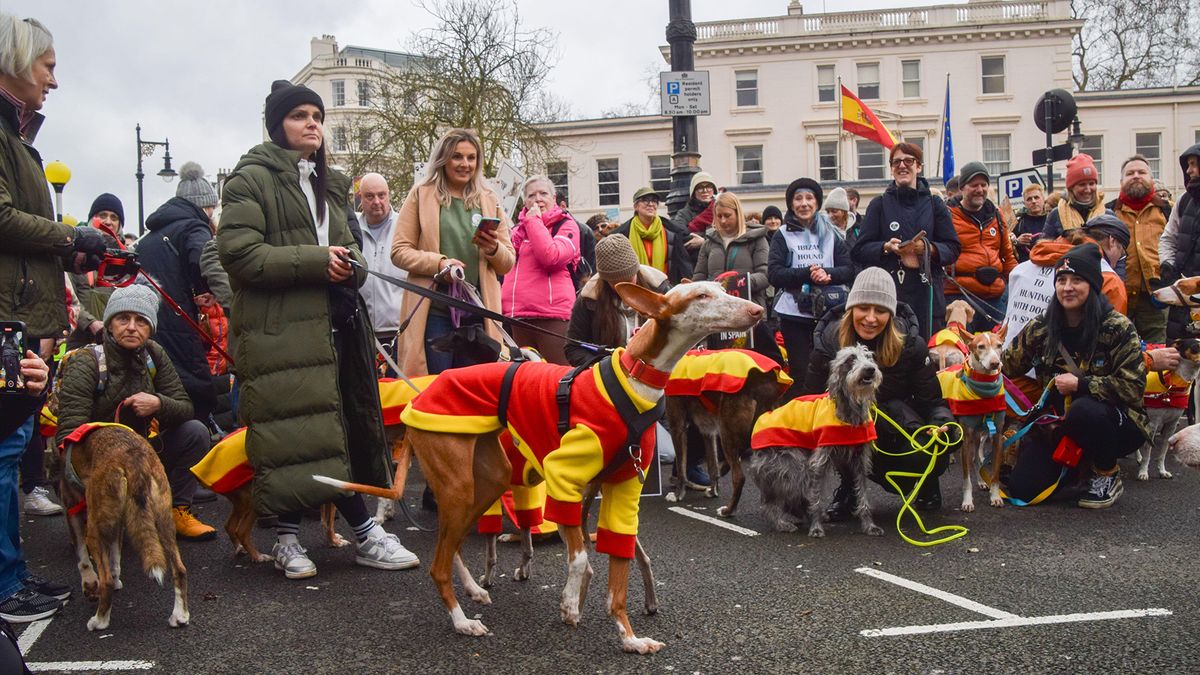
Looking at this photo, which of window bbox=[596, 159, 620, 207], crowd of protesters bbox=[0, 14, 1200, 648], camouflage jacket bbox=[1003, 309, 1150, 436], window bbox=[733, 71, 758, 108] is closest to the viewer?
crowd of protesters bbox=[0, 14, 1200, 648]

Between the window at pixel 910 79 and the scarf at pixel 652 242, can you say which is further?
the window at pixel 910 79

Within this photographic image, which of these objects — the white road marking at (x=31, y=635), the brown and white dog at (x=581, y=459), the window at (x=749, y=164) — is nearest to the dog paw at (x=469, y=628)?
the brown and white dog at (x=581, y=459)

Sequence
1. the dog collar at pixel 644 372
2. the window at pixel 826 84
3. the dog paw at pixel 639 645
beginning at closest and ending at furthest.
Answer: the dog paw at pixel 639 645, the dog collar at pixel 644 372, the window at pixel 826 84

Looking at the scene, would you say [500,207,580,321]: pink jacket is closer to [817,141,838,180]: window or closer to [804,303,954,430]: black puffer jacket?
[804,303,954,430]: black puffer jacket

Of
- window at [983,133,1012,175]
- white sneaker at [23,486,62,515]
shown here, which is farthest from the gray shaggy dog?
window at [983,133,1012,175]

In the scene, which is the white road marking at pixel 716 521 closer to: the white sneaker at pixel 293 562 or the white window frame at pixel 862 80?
the white sneaker at pixel 293 562

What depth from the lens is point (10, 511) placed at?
13.8 feet

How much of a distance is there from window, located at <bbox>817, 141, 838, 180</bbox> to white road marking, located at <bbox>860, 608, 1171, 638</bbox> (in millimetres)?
37992

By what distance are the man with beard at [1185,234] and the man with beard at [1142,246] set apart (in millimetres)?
192

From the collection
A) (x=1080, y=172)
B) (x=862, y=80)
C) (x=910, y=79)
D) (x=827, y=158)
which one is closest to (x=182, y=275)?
(x=1080, y=172)

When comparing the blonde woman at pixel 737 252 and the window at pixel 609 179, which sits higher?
the window at pixel 609 179

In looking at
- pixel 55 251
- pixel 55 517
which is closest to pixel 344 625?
pixel 55 251

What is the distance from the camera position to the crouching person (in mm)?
5051

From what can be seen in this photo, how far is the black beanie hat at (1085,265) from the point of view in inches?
235
